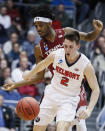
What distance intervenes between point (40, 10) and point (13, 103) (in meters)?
3.67

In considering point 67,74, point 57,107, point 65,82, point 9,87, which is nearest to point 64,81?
point 65,82

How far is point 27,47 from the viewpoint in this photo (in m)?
12.5

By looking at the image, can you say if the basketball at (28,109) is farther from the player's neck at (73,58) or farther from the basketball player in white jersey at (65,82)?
the player's neck at (73,58)

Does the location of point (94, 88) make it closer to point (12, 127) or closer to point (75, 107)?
point (75, 107)

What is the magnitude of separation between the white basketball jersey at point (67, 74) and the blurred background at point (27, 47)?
1671mm

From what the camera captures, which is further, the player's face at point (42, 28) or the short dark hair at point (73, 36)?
the player's face at point (42, 28)

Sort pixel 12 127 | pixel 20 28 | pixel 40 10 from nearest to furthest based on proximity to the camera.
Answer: pixel 40 10 < pixel 12 127 < pixel 20 28

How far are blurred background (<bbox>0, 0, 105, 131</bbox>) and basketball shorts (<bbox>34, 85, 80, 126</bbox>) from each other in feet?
5.98

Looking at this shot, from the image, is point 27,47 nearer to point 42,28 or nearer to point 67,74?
point 42,28

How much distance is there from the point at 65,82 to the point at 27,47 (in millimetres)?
6162

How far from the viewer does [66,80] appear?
6445 millimetres

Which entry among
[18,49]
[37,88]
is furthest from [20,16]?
[37,88]

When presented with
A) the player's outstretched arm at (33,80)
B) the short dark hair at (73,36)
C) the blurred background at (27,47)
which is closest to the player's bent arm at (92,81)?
the short dark hair at (73,36)

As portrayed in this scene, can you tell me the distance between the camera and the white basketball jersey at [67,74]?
247 inches
